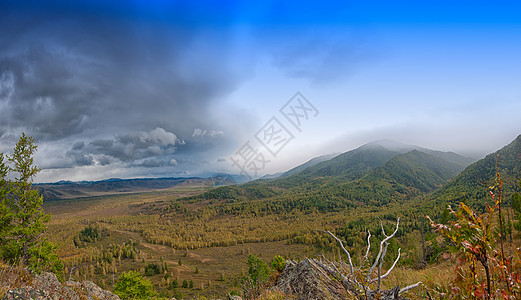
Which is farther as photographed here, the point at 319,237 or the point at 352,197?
the point at 352,197

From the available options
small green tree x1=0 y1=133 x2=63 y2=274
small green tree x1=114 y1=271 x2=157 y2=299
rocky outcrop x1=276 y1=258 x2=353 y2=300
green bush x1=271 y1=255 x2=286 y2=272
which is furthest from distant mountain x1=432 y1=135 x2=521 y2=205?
small green tree x1=0 y1=133 x2=63 y2=274

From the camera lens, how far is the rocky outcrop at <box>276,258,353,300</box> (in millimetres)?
4402

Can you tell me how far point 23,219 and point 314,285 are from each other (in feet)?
77.2

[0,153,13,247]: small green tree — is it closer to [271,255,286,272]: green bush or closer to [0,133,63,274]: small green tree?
[0,133,63,274]: small green tree

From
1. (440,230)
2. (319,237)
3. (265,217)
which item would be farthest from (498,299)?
(265,217)

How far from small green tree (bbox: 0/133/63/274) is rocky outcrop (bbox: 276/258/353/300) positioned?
20.6 metres

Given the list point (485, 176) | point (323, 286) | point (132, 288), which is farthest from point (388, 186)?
point (323, 286)

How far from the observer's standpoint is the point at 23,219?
16.9 metres

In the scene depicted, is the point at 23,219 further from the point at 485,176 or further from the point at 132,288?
the point at 485,176

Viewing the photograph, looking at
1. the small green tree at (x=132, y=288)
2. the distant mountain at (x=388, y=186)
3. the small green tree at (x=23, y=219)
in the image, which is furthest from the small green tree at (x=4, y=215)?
the distant mountain at (x=388, y=186)

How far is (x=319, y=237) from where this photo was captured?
165 ft

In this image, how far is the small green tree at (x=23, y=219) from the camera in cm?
1591

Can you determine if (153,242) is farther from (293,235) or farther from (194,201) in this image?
(194,201)

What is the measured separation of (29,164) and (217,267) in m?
28.9
